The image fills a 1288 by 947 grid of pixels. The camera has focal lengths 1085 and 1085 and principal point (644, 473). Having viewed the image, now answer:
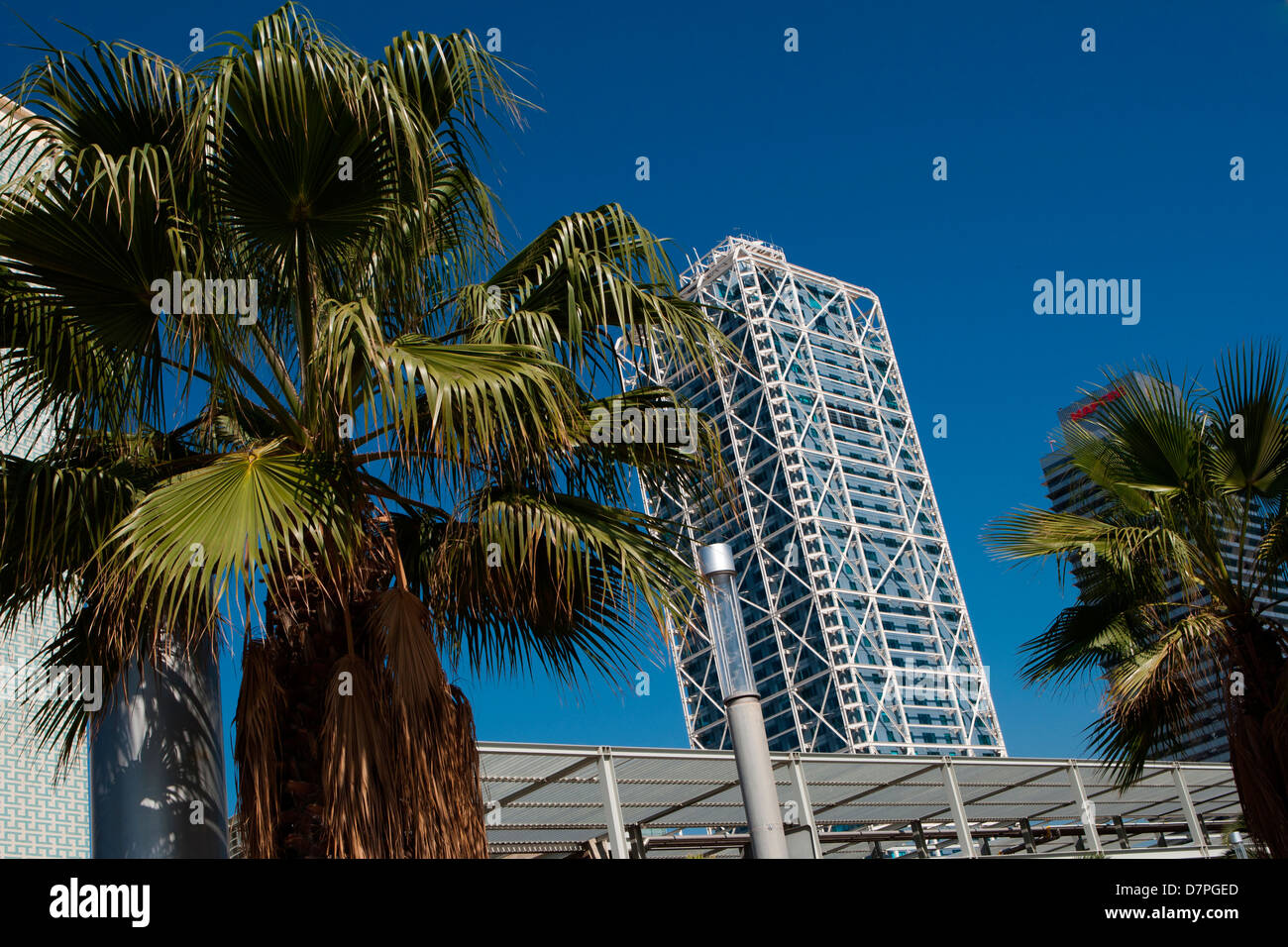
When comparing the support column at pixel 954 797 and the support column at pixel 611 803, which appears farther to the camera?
the support column at pixel 954 797

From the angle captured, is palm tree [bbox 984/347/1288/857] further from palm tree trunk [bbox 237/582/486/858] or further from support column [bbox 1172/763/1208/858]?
support column [bbox 1172/763/1208/858]

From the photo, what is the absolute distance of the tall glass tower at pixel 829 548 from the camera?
111250 millimetres

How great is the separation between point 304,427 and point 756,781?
11.0ft

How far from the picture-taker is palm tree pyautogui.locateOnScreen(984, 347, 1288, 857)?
7.96 metres

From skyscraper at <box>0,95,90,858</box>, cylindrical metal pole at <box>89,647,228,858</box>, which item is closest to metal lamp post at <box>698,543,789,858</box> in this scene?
cylindrical metal pole at <box>89,647,228,858</box>

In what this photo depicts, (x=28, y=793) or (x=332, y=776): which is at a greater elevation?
(x=28, y=793)

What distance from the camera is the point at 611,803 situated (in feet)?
45.9

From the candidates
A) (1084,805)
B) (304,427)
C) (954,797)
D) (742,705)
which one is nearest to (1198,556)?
(742,705)

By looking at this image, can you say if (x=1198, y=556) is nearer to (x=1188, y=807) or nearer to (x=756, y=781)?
(x=756, y=781)

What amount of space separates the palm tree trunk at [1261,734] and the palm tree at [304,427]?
16.4 feet

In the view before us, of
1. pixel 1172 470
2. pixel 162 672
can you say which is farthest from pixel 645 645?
pixel 1172 470

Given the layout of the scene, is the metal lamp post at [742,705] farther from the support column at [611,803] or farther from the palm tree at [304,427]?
the support column at [611,803]

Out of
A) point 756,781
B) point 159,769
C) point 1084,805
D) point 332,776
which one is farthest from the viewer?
point 1084,805

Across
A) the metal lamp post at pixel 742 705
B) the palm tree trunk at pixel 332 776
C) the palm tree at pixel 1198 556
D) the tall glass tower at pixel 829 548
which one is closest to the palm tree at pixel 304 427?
the palm tree trunk at pixel 332 776
